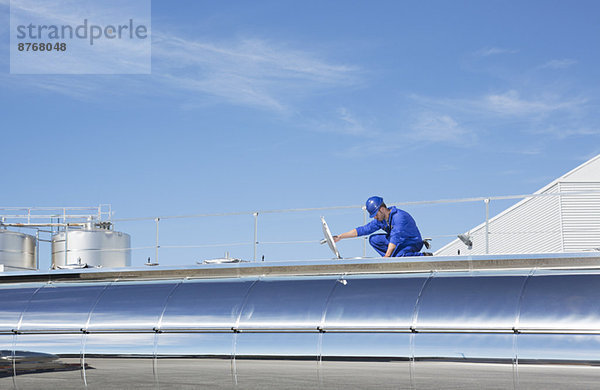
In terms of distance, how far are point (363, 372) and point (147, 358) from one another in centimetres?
365

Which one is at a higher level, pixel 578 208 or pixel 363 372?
pixel 578 208

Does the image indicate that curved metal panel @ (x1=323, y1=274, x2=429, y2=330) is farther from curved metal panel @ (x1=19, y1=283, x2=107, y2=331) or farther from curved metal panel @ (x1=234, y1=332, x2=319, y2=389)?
curved metal panel @ (x1=19, y1=283, x2=107, y2=331)

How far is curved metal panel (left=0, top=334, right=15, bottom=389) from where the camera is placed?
13781 millimetres

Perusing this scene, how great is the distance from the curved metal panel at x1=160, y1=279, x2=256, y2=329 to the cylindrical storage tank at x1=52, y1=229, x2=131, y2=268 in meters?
6.70

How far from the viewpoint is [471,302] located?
10664 mm

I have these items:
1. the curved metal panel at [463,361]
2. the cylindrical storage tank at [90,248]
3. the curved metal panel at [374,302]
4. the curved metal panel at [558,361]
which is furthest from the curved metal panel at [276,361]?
the cylindrical storage tank at [90,248]

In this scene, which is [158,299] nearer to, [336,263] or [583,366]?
[336,263]

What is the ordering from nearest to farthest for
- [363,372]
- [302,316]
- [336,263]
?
[363,372] → [302,316] → [336,263]

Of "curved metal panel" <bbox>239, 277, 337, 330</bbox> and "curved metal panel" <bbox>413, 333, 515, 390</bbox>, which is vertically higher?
"curved metal panel" <bbox>239, 277, 337, 330</bbox>

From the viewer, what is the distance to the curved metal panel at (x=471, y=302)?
10.3 m

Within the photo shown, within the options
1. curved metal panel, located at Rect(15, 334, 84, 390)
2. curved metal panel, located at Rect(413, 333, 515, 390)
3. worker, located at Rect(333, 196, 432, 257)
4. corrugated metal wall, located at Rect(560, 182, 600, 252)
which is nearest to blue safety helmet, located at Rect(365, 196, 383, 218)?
worker, located at Rect(333, 196, 432, 257)

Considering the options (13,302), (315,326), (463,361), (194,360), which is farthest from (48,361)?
(463,361)

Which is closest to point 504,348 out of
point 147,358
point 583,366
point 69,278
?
point 583,366

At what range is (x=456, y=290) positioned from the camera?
10930 mm
